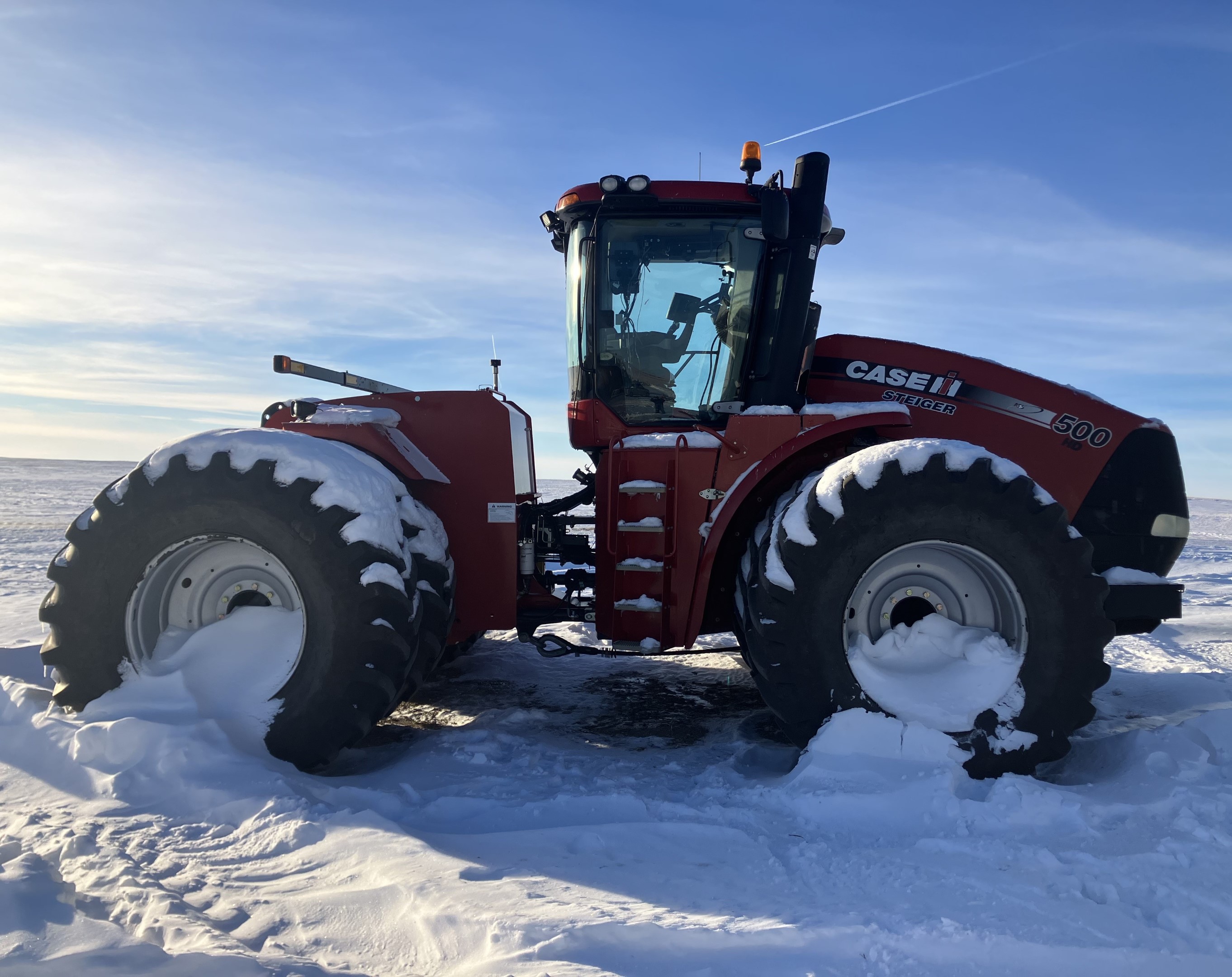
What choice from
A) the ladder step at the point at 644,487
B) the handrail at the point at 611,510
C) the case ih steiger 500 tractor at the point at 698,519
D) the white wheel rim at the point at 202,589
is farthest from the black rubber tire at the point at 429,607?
the ladder step at the point at 644,487

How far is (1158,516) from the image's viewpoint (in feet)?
13.9

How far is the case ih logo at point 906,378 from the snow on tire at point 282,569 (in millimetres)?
2632

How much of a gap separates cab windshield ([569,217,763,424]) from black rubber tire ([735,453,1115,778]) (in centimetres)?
128

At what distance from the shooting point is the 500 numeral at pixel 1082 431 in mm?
4270

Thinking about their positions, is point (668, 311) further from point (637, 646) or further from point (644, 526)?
point (637, 646)

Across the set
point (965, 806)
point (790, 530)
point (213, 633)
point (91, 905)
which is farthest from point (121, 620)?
point (965, 806)

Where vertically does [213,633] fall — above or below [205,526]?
below

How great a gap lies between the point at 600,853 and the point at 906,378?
3024mm

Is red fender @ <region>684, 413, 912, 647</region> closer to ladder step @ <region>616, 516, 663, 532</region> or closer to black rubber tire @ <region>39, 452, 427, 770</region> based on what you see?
ladder step @ <region>616, 516, 663, 532</region>

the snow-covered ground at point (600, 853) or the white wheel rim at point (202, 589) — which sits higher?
the white wheel rim at point (202, 589)

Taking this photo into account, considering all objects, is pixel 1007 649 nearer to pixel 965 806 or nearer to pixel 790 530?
pixel 965 806

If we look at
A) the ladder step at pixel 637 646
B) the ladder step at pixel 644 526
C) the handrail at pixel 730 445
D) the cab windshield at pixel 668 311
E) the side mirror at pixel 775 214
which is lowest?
the ladder step at pixel 637 646

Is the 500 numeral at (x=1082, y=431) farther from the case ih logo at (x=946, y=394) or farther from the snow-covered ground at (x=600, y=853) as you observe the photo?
the snow-covered ground at (x=600, y=853)

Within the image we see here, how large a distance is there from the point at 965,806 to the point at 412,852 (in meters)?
1.96
